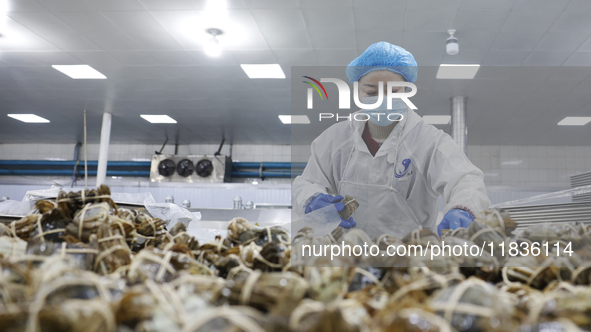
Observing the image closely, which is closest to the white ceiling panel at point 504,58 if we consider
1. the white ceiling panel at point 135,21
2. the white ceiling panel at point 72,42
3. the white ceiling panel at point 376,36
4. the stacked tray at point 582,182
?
the white ceiling panel at point 376,36

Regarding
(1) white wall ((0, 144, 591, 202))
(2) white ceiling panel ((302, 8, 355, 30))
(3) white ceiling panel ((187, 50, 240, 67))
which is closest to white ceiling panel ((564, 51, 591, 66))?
(2) white ceiling panel ((302, 8, 355, 30))

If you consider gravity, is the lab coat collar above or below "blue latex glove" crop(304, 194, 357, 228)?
above

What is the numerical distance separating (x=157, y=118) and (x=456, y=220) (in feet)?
20.3

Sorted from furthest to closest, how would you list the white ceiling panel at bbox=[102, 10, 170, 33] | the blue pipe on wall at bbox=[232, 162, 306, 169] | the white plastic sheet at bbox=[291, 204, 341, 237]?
the blue pipe on wall at bbox=[232, 162, 306, 169], the white ceiling panel at bbox=[102, 10, 170, 33], the white plastic sheet at bbox=[291, 204, 341, 237]

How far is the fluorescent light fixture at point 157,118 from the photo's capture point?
6.32 m

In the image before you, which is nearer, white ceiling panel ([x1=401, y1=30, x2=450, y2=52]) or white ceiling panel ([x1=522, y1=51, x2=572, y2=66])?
white ceiling panel ([x1=401, y1=30, x2=450, y2=52])

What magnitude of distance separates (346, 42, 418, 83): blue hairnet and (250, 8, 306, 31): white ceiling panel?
1.63 meters

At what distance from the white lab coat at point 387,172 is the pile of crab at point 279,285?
77cm

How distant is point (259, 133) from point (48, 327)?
22.9ft

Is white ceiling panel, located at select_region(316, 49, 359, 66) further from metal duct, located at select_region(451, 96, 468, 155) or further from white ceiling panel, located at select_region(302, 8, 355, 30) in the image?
metal duct, located at select_region(451, 96, 468, 155)

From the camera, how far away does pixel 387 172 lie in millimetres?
1601

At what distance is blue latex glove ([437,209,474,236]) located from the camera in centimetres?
105

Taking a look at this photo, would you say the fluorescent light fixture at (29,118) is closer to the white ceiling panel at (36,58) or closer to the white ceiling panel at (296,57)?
the white ceiling panel at (36,58)

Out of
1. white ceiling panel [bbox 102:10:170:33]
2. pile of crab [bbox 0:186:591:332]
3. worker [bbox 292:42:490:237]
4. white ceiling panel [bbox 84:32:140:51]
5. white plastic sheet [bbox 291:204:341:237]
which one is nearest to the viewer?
pile of crab [bbox 0:186:591:332]
